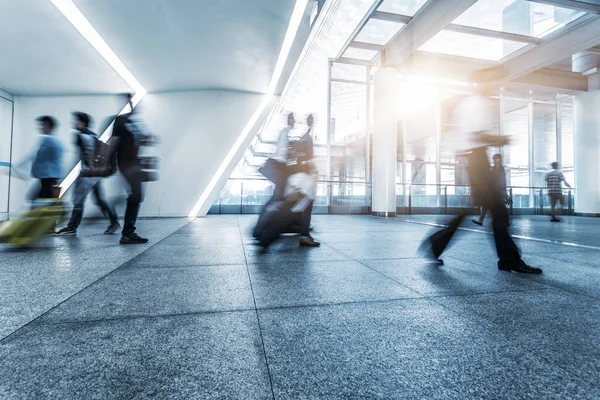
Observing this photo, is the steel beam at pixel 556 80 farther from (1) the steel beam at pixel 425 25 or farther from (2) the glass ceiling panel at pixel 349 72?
(2) the glass ceiling panel at pixel 349 72

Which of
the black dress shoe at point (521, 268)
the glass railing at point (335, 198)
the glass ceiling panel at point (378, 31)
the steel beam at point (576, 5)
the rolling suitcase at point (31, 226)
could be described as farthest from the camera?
the glass railing at point (335, 198)

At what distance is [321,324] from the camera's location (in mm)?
1483

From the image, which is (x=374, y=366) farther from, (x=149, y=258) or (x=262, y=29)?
(x=262, y=29)

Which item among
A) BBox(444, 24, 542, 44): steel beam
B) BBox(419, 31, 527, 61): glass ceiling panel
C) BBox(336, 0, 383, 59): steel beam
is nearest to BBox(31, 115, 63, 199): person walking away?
BBox(336, 0, 383, 59): steel beam

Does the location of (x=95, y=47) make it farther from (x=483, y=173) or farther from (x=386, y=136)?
(x=386, y=136)

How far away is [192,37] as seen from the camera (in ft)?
16.4

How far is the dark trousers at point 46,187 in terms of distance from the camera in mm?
4367

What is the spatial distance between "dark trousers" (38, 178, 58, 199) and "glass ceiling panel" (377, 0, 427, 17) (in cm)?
746

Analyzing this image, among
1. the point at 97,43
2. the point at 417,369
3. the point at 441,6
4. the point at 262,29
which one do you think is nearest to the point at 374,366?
the point at 417,369

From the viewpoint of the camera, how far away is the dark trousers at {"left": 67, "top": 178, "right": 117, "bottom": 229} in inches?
190

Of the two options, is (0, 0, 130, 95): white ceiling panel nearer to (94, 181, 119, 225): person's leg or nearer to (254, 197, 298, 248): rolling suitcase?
(94, 181, 119, 225): person's leg

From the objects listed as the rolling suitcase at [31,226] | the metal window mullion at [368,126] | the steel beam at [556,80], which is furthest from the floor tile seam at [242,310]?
the steel beam at [556,80]

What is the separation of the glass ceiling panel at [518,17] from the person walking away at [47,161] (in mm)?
8710

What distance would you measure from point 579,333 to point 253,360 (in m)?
1.50
